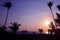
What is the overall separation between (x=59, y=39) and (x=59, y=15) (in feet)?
52.4

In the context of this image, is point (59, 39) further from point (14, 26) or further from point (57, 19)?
point (14, 26)

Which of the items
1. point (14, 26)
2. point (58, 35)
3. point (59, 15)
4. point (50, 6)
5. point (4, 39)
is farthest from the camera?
point (14, 26)

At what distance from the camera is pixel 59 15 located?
167ft

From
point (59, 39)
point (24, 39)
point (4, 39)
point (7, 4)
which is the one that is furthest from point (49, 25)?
point (59, 39)

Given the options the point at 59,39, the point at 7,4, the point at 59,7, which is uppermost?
the point at 7,4

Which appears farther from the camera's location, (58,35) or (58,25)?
(58,25)

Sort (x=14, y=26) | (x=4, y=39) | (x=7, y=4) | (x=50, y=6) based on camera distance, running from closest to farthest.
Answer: (x=4, y=39) < (x=50, y=6) < (x=7, y=4) < (x=14, y=26)

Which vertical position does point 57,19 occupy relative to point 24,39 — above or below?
above

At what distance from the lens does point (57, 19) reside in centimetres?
5106

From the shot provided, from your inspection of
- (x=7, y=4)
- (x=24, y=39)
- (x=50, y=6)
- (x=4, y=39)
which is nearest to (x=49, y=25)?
(x=50, y=6)

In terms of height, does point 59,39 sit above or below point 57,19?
below

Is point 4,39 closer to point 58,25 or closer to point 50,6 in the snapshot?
point 58,25

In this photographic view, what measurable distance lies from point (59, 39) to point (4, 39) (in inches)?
684

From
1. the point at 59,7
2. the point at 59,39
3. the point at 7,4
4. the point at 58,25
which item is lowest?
the point at 59,39
